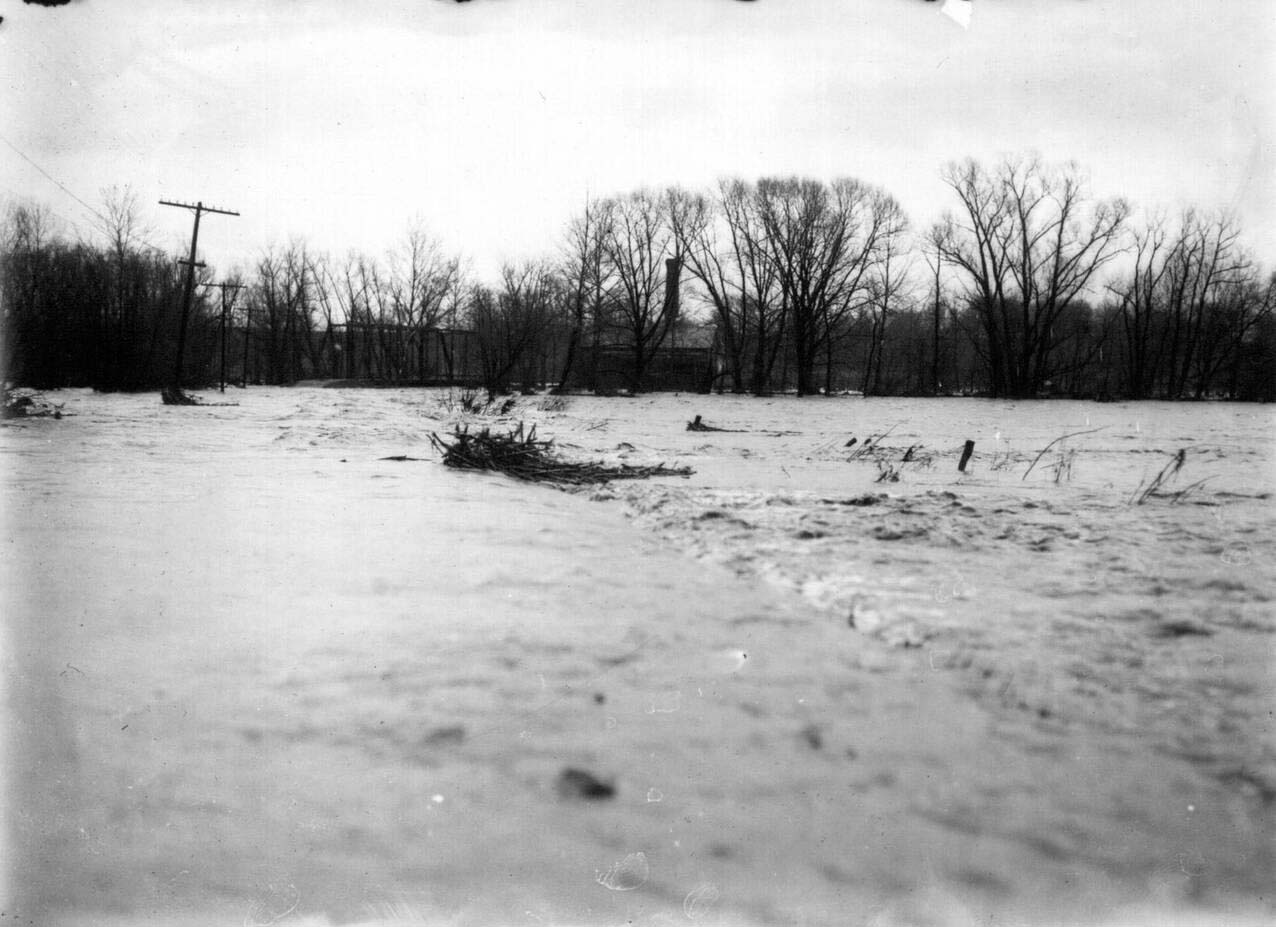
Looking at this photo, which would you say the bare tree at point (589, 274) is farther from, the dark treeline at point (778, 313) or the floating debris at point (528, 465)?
the floating debris at point (528, 465)

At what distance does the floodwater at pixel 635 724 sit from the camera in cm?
116

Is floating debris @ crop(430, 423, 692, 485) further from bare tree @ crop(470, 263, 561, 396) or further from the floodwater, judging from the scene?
bare tree @ crop(470, 263, 561, 396)

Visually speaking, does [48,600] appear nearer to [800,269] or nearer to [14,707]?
[14,707]

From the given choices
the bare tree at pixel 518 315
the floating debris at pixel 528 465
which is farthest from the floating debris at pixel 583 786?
the bare tree at pixel 518 315

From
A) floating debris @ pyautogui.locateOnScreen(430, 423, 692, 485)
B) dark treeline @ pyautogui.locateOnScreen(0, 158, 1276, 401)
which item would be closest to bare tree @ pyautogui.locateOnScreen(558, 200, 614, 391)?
dark treeline @ pyautogui.locateOnScreen(0, 158, 1276, 401)

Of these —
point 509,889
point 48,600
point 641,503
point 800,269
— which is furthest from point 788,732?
point 800,269

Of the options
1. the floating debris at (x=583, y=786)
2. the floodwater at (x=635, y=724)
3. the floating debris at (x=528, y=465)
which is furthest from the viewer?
the floating debris at (x=528, y=465)

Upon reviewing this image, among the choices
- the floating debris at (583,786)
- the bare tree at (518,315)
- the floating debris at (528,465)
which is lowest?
the floating debris at (583,786)

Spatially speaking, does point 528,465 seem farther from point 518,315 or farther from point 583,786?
point 518,315

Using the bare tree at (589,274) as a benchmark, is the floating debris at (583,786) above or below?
below

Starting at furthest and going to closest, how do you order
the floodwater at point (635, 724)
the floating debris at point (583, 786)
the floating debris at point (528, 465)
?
1. the floating debris at point (528, 465)
2. the floating debris at point (583, 786)
3. the floodwater at point (635, 724)

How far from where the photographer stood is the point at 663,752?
1501 millimetres

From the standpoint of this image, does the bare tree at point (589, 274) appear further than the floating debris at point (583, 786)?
Yes

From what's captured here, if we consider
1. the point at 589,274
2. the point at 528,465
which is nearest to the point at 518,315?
the point at 589,274
